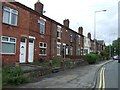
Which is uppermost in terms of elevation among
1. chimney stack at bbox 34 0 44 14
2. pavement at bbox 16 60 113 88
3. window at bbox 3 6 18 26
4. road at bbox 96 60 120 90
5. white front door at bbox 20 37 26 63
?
chimney stack at bbox 34 0 44 14

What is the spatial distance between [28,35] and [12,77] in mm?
10841

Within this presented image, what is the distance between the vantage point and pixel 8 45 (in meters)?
17.5

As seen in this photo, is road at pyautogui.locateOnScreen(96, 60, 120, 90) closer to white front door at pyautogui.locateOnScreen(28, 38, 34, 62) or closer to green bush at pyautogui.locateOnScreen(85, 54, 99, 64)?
white front door at pyautogui.locateOnScreen(28, 38, 34, 62)

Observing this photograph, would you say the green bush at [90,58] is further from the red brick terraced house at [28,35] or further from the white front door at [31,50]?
the white front door at [31,50]

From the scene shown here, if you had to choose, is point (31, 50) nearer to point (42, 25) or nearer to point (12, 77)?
point (42, 25)

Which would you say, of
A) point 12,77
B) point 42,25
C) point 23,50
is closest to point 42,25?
point 42,25

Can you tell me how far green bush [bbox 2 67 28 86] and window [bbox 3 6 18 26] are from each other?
24.3 ft

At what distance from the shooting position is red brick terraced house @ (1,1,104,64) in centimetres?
1752

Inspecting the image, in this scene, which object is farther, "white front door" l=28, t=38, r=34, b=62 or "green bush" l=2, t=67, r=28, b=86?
"white front door" l=28, t=38, r=34, b=62

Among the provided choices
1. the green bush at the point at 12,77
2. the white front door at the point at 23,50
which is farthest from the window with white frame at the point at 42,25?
Result: the green bush at the point at 12,77

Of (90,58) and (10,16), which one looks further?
(90,58)

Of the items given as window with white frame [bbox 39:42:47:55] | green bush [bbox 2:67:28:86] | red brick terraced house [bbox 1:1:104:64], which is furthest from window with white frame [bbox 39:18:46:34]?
green bush [bbox 2:67:28:86]

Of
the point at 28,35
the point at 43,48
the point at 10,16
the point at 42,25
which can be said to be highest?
the point at 42,25

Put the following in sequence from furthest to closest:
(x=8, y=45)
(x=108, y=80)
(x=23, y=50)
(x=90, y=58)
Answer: (x=90, y=58)
(x=23, y=50)
(x=8, y=45)
(x=108, y=80)
